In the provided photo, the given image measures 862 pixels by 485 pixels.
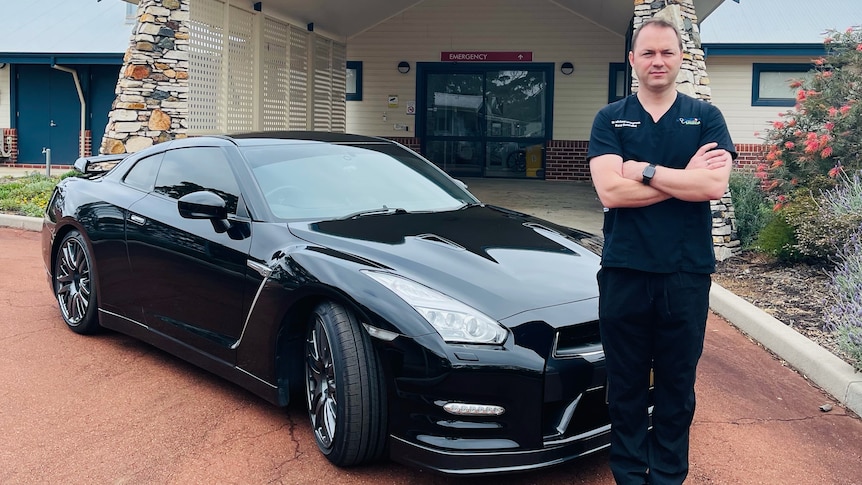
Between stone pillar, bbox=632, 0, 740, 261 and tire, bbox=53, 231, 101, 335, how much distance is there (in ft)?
19.0

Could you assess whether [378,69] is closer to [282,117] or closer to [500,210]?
[282,117]

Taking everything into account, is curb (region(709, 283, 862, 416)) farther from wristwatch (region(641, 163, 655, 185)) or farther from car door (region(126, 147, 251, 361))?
car door (region(126, 147, 251, 361))

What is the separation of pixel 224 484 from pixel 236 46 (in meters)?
10.7

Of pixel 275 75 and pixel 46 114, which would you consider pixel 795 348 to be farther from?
pixel 46 114

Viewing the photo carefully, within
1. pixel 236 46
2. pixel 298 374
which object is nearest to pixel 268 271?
pixel 298 374

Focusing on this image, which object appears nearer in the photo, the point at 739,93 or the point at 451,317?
the point at 451,317

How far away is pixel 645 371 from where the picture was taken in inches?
118

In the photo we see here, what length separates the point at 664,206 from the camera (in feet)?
9.46

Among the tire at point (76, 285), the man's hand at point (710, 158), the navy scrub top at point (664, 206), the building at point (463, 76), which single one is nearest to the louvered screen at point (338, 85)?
the building at point (463, 76)

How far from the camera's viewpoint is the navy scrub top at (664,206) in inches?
112

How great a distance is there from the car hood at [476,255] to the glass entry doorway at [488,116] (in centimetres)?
1364

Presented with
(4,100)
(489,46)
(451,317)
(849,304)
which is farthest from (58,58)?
(451,317)

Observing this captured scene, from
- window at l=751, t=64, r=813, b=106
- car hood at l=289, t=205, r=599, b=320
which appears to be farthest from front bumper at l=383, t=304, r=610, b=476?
window at l=751, t=64, r=813, b=106

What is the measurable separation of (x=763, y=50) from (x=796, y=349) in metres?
13.0
